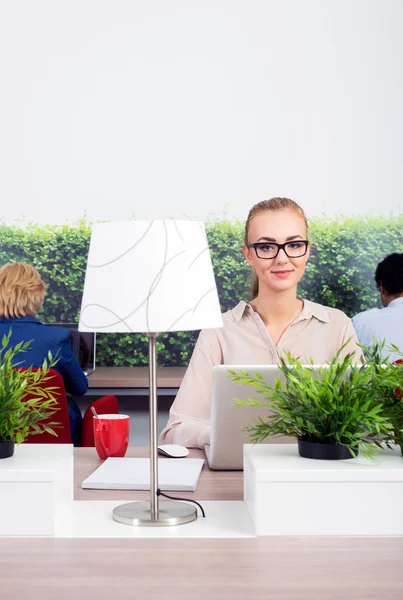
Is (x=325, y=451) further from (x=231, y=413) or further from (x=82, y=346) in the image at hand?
(x=82, y=346)

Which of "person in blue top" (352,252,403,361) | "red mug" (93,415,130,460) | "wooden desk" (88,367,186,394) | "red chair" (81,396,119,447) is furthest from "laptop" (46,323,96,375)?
"red mug" (93,415,130,460)

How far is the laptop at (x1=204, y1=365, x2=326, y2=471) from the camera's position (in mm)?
1558

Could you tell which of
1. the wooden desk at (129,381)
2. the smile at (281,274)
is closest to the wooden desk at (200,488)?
the smile at (281,274)

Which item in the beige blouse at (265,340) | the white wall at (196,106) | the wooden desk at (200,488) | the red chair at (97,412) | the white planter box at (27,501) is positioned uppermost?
the white wall at (196,106)

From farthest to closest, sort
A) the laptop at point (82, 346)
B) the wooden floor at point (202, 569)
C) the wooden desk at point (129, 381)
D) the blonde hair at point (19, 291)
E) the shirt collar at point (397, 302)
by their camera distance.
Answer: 1. the laptop at point (82, 346)
2. the wooden desk at point (129, 381)
3. the shirt collar at point (397, 302)
4. the blonde hair at point (19, 291)
5. the wooden floor at point (202, 569)

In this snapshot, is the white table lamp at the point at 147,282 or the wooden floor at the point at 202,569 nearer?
the wooden floor at the point at 202,569

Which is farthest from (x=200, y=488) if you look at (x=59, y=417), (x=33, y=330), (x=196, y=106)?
(x=196, y=106)

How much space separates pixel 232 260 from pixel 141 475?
12.9ft

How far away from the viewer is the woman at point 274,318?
229 centimetres

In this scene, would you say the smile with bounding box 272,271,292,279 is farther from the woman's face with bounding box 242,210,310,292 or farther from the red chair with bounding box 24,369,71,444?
the red chair with bounding box 24,369,71,444

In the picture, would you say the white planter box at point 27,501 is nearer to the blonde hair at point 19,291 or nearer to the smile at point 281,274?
the smile at point 281,274

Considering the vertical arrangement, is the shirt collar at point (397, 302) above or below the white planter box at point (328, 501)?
above

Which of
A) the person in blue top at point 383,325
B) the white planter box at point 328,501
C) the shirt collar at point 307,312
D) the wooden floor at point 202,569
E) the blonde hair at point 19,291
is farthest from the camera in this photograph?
the person in blue top at point 383,325

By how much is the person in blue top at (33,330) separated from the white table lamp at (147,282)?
1922mm
